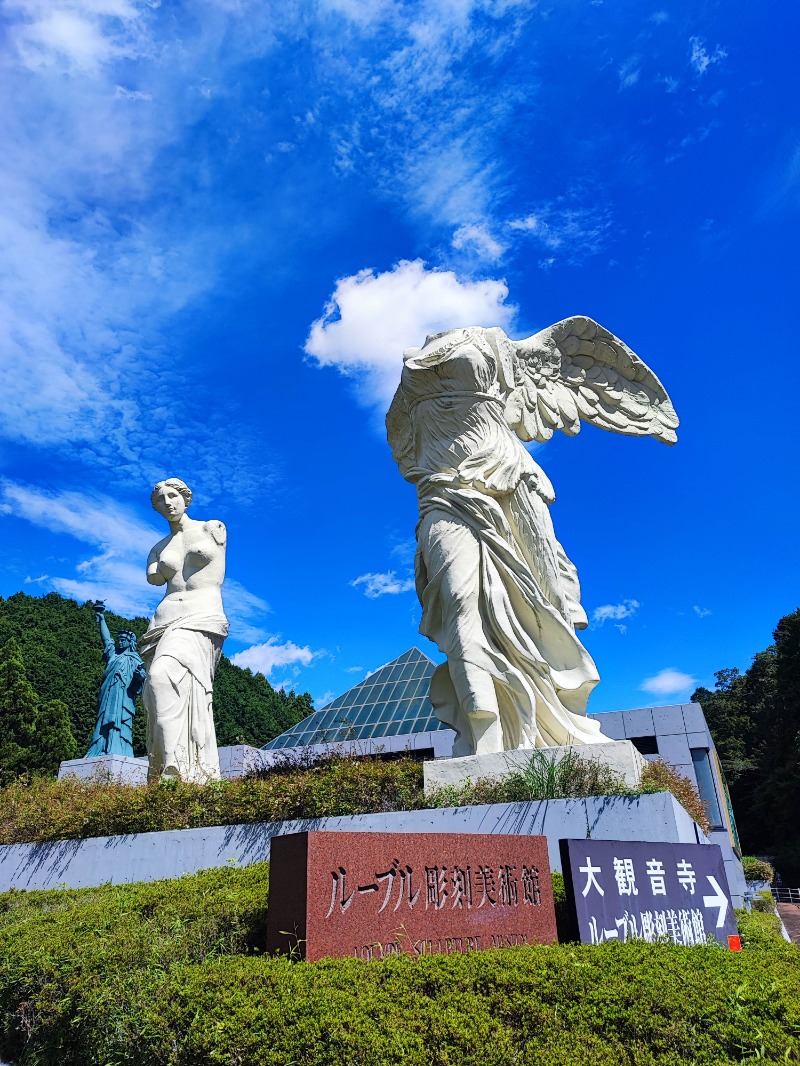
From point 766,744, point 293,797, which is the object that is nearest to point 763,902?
point 766,744

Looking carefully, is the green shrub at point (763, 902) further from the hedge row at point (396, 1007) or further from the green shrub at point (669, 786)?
the hedge row at point (396, 1007)

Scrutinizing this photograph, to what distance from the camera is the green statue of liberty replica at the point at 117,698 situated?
594 inches

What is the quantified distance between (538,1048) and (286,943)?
1.09 meters

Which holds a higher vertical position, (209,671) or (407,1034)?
(209,671)

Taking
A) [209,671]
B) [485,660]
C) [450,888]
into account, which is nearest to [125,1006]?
[450,888]

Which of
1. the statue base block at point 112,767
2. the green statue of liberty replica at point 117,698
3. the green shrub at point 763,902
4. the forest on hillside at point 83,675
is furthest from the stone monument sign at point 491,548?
the forest on hillside at point 83,675

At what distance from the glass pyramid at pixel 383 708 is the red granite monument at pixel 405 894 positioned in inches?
793

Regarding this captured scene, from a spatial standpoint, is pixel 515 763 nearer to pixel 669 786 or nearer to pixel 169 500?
pixel 669 786

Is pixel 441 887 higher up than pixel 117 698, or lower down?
lower down

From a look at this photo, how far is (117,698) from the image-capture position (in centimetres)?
1551

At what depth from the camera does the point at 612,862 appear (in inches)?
138

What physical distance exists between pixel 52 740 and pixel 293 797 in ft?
66.0

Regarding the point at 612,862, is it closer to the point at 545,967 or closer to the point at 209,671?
the point at 545,967

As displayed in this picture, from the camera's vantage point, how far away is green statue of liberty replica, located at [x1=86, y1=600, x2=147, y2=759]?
49.5 feet
